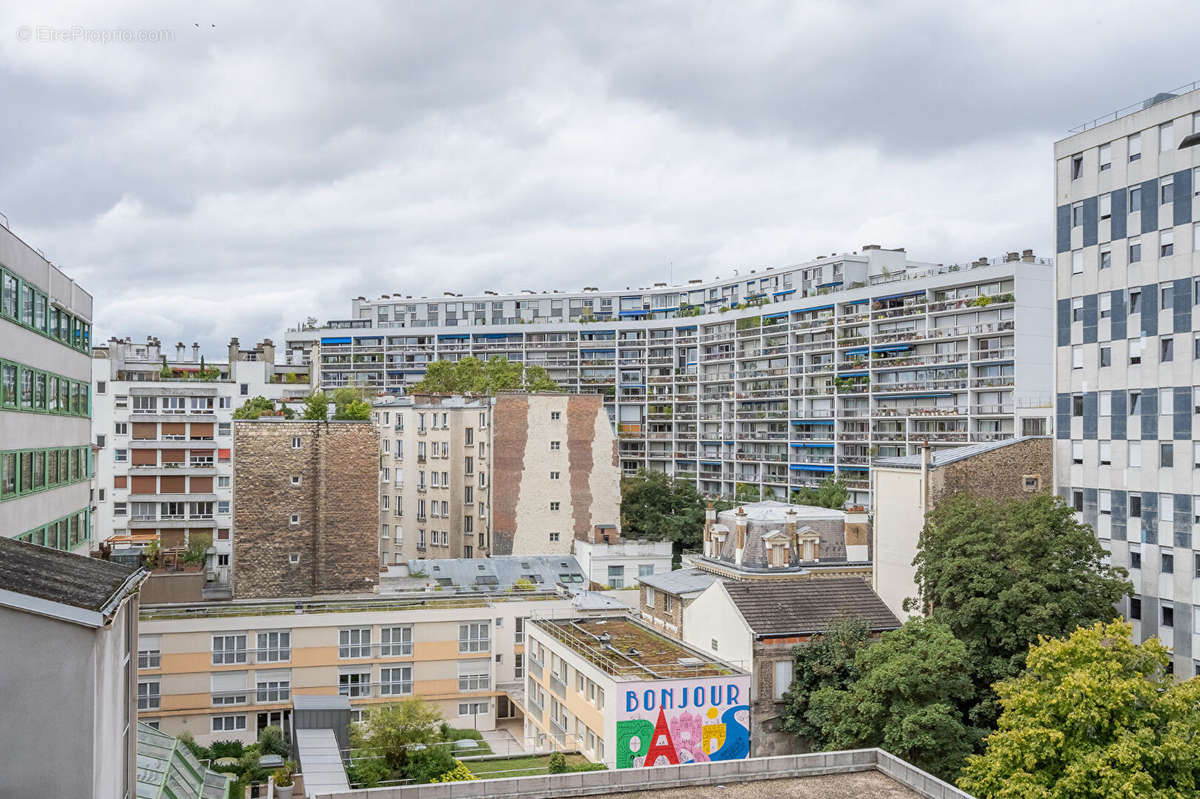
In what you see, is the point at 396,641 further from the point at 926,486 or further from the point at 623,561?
the point at 926,486

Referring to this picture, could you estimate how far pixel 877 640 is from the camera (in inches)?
1732

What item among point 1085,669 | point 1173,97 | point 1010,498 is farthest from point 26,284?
point 1173,97

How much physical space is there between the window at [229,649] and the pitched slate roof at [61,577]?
36.5 meters

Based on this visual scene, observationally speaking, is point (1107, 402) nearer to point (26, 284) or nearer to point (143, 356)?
Answer: point (26, 284)

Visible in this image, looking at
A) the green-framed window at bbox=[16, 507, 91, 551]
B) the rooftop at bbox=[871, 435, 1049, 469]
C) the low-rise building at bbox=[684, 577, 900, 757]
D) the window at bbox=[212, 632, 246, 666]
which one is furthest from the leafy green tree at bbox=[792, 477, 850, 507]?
the green-framed window at bbox=[16, 507, 91, 551]

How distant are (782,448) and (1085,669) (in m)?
64.7

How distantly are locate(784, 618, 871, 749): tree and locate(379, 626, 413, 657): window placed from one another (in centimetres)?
2134

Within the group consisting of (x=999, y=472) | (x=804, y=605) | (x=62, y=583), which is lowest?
(x=804, y=605)

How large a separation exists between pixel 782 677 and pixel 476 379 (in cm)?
5486

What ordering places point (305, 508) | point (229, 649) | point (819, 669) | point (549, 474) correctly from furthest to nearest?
point (549, 474) → point (305, 508) → point (229, 649) → point (819, 669)

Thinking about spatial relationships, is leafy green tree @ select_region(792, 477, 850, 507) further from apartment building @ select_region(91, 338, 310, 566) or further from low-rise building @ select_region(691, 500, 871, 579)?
apartment building @ select_region(91, 338, 310, 566)

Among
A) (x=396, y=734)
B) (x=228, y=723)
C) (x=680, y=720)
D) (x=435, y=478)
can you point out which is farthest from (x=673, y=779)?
(x=435, y=478)

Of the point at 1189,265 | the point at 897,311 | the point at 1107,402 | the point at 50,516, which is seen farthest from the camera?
the point at 897,311

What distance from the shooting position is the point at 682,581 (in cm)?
5531
